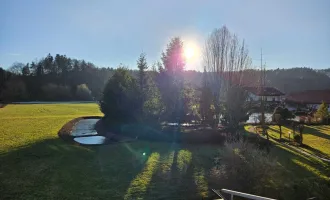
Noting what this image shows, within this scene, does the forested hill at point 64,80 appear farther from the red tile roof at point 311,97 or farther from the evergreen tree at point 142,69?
the evergreen tree at point 142,69

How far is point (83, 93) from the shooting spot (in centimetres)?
6059

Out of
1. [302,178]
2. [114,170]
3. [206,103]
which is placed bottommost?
[302,178]

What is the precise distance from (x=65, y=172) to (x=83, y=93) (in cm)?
5483

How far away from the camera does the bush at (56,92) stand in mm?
58369

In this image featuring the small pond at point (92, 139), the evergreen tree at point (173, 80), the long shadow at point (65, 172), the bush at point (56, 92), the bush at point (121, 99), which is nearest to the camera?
the long shadow at point (65, 172)

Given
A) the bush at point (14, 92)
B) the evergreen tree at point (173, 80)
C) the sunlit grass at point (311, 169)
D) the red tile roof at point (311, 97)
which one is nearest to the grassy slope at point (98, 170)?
the sunlit grass at point (311, 169)

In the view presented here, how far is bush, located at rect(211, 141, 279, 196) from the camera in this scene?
7984 mm

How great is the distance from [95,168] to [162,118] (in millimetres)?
9228

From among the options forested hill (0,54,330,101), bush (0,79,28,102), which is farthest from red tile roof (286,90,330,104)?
bush (0,79,28,102)

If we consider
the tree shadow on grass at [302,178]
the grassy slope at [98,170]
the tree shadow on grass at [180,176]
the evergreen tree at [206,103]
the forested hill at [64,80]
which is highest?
the forested hill at [64,80]

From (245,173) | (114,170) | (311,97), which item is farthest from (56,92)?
(245,173)

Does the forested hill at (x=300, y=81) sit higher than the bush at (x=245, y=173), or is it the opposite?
the forested hill at (x=300, y=81)

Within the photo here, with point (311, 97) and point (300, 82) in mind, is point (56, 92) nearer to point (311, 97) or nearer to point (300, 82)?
point (311, 97)

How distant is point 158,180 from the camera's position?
323 inches
